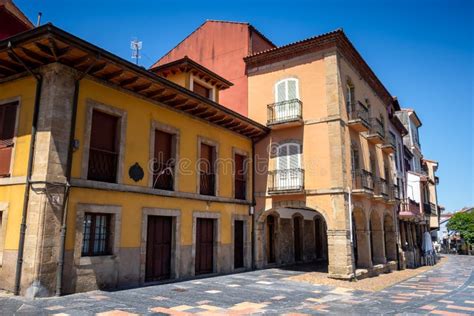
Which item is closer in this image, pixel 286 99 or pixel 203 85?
pixel 286 99

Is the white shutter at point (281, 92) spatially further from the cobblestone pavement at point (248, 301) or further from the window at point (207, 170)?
the cobblestone pavement at point (248, 301)

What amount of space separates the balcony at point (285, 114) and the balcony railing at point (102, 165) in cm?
793

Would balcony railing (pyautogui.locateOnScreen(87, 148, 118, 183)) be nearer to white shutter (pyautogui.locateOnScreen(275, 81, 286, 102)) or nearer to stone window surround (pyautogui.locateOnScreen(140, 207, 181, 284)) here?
stone window surround (pyautogui.locateOnScreen(140, 207, 181, 284))

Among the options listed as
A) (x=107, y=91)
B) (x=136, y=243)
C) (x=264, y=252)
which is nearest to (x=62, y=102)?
(x=107, y=91)

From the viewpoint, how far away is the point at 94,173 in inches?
387

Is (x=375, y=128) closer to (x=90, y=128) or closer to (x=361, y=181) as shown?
(x=361, y=181)

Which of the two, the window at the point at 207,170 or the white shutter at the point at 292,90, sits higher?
the white shutter at the point at 292,90

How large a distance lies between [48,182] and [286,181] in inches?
387

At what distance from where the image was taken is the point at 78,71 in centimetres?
945

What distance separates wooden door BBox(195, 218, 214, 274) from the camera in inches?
524

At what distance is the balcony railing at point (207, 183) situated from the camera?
13848mm

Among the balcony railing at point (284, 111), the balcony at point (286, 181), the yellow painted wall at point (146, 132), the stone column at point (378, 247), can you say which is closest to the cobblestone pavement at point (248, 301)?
the yellow painted wall at point (146, 132)

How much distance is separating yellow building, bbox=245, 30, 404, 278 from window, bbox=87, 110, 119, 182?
7.58 m

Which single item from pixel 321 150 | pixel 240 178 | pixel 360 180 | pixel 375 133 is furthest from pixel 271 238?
pixel 375 133
